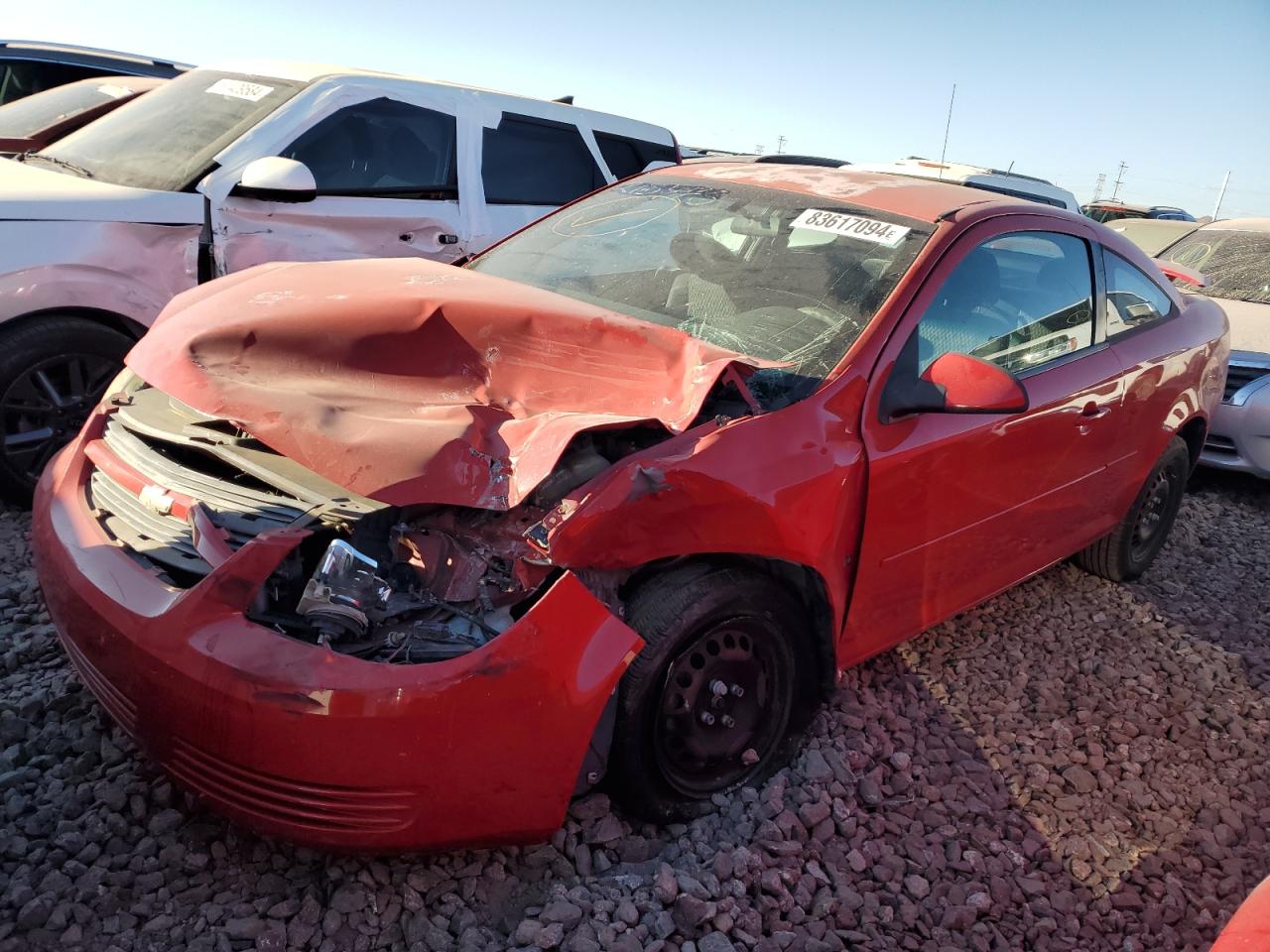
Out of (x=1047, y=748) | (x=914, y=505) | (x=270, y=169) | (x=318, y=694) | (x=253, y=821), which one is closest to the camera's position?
(x=318, y=694)

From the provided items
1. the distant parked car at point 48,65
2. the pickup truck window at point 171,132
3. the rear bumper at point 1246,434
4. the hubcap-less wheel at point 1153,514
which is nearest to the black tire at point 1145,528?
the hubcap-less wheel at point 1153,514

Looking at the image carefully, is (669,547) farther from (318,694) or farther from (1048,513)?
(1048,513)

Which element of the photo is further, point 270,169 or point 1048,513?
point 270,169

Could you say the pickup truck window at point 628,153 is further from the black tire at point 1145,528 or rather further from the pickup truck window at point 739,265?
the black tire at point 1145,528

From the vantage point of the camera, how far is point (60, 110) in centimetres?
548

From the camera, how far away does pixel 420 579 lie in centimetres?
208

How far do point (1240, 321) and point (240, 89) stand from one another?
6.95 m

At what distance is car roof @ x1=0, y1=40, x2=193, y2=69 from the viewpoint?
824 centimetres

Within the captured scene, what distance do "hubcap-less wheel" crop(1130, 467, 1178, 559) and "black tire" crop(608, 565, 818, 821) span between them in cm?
255

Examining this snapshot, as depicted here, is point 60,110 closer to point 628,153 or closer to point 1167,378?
point 628,153

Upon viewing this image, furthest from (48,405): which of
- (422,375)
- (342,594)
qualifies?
(342,594)

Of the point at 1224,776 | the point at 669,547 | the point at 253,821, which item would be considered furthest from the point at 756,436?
the point at 1224,776

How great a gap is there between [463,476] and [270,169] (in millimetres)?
2693

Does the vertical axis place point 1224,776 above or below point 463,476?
below
